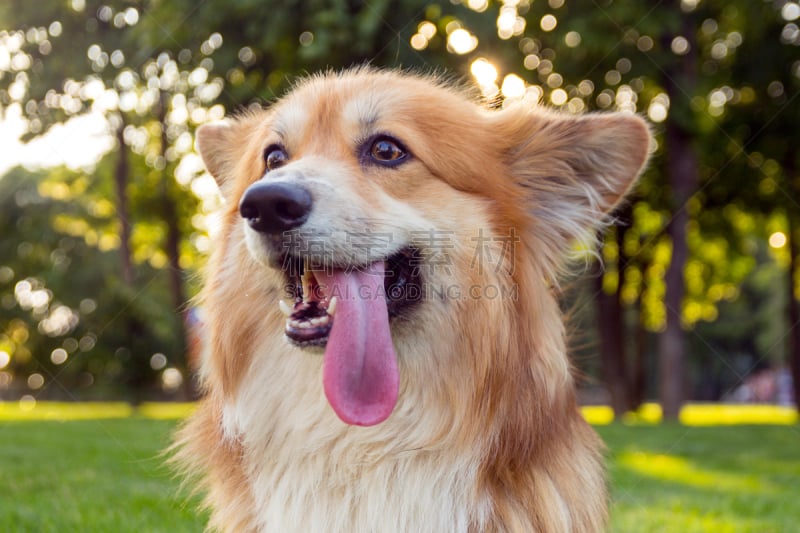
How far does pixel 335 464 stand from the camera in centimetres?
280

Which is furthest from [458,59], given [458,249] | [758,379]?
[758,379]

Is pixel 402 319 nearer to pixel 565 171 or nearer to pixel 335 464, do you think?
pixel 335 464

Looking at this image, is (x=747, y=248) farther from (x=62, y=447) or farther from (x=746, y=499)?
(x=62, y=447)

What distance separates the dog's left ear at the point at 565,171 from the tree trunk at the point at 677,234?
9.86 m

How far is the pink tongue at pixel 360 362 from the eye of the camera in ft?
8.77

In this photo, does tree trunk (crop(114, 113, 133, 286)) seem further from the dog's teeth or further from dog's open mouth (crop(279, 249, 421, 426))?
dog's open mouth (crop(279, 249, 421, 426))

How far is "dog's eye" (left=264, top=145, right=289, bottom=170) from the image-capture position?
10.5 ft

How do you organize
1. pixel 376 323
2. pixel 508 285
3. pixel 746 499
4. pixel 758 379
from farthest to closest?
pixel 758 379 < pixel 746 499 < pixel 508 285 < pixel 376 323

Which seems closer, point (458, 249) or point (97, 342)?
point (458, 249)

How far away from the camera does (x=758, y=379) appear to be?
5019cm

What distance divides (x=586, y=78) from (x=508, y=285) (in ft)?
31.7

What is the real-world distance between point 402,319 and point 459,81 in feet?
4.59

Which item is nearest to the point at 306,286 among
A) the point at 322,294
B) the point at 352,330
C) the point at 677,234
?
the point at 322,294

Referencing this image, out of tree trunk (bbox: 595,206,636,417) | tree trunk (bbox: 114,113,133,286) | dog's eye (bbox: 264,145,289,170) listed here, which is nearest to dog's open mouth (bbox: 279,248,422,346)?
dog's eye (bbox: 264,145,289,170)
